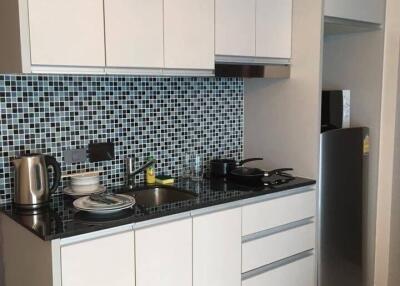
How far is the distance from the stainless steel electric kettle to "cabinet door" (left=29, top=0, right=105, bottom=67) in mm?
470

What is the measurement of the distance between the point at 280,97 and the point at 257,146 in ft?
1.25

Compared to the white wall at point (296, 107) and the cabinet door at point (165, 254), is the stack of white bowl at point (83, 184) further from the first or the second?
the white wall at point (296, 107)

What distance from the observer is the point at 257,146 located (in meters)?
3.09

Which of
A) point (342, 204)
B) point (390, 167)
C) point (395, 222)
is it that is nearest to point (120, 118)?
point (342, 204)

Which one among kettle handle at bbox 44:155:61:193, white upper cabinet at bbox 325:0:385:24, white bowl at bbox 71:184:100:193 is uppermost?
white upper cabinet at bbox 325:0:385:24

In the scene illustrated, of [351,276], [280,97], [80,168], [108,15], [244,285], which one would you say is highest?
[108,15]

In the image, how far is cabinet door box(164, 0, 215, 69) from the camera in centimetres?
227

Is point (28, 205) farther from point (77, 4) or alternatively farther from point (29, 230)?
point (77, 4)

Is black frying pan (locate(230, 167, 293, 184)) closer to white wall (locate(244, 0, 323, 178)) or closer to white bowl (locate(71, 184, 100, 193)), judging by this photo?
white wall (locate(244, 0, 323, 178))

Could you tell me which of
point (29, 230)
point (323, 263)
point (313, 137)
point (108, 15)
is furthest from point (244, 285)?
point (108, 15)

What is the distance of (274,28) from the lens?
8.92 feet

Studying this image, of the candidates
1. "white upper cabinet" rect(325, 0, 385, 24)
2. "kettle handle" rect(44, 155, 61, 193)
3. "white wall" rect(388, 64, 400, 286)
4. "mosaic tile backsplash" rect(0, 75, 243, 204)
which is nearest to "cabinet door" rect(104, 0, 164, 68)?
"mosaic tile backsplash" rect(0, 75, 243, 204)

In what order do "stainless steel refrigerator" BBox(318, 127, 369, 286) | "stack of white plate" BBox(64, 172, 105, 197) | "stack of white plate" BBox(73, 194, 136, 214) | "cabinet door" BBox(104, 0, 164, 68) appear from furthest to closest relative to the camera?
"stainless steel refrigerator" BBox(318, 127, 369, 286) → "stack of white plate" BBox(64, 172, 105, 197) → "cabinet door" BBox(104, 0, 164, 68) → "stack of white plate" BBox(73, 194, 136, 214)

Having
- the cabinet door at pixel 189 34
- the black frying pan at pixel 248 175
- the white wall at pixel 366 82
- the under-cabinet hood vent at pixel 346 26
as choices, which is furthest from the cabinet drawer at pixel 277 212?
the under-cabinet hood vent at pixel 346 26
